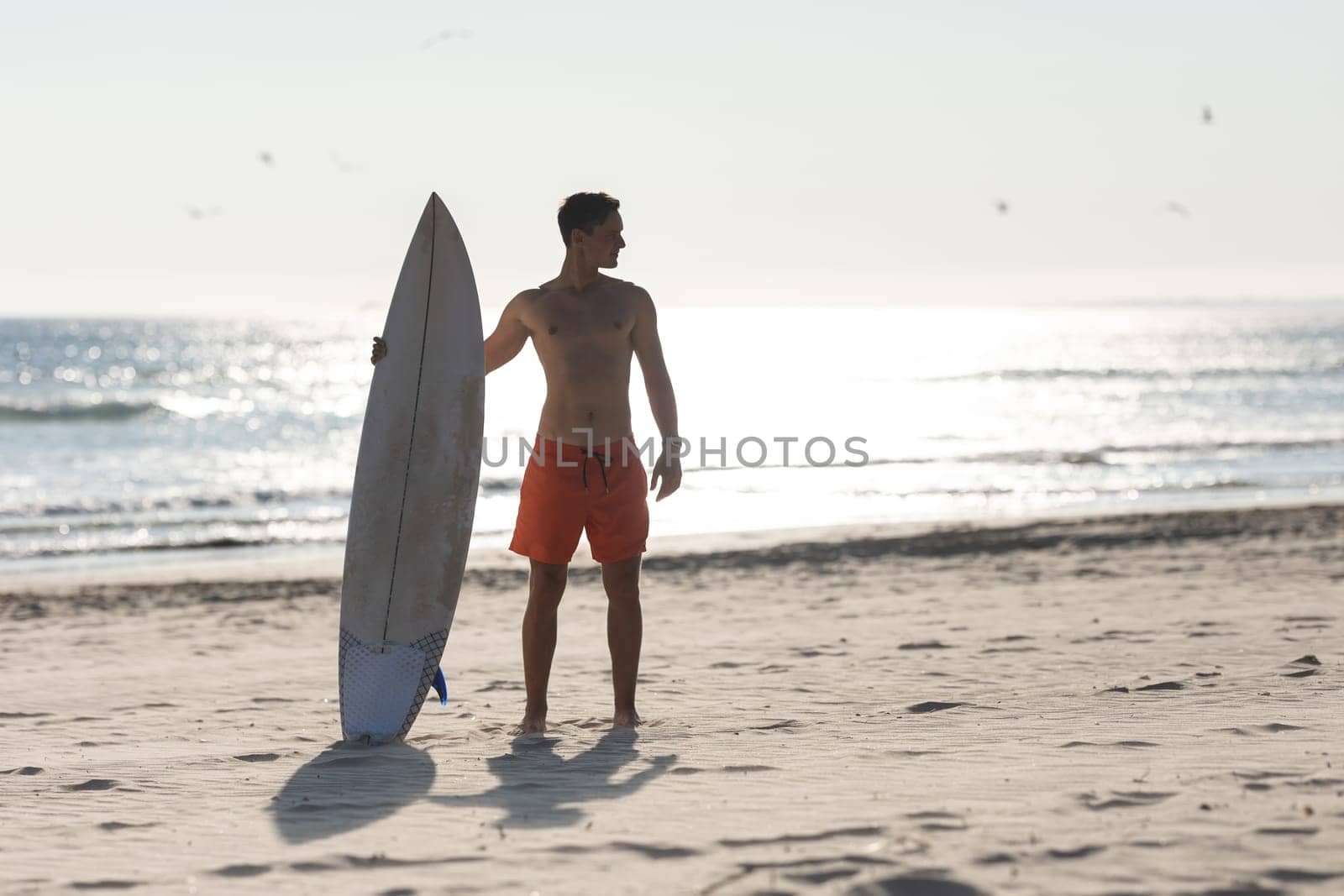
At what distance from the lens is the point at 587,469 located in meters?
4.10

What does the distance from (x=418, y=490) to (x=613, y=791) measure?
1520mm

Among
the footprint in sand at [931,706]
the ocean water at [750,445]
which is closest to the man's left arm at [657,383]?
the footprint in sand at [931,706]

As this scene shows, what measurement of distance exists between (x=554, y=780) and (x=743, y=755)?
579 millimetres

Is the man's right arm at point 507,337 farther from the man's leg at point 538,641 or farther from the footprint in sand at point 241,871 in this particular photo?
the footprint in sand at point 241,871

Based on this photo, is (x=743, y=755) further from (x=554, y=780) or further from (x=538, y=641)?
(x=538, y=641)

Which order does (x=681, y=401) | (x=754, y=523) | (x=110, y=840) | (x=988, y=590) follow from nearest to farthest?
(x=110, y=840) → (x=988, y=590) → (x=754, y=523) → (x=681, y=401)

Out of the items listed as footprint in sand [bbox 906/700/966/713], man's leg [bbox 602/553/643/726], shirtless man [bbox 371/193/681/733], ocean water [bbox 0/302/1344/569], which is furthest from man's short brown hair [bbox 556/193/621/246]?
ocean water [bbox 0/302/1344/569]

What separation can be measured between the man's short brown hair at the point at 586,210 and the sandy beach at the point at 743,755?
160cm

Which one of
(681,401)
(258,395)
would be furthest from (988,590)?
(258,395)

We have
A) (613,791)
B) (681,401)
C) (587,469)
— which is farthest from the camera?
(681,401)

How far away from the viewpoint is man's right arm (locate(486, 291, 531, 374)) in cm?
423

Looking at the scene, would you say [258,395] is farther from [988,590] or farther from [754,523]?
[988,590]

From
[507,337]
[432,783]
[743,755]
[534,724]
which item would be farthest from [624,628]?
[507,337]

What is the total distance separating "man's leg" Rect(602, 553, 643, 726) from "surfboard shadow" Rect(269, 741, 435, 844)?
68 centimetres
